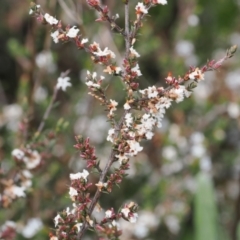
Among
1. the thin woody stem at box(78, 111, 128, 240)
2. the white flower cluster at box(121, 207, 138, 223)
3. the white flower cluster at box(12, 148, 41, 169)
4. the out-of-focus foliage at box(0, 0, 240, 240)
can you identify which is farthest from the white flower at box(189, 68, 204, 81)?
the out-of-focus foliage at box(0, 0, 240, 240)

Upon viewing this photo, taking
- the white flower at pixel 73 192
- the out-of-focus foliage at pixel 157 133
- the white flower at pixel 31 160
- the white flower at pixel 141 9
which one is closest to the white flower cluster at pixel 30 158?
the white flower at pixel 31 160

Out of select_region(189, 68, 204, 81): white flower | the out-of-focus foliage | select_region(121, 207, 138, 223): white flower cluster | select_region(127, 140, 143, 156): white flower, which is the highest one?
the out-of-focus foliage

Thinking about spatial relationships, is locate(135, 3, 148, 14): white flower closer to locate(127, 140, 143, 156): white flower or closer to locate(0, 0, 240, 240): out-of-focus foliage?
locate(127, 140, 143, 156): white flower

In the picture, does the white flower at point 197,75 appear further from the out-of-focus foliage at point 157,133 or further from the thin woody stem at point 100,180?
the out-of-focus foliage at point 157,133

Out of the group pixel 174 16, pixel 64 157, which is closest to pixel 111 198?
pixel 64 157

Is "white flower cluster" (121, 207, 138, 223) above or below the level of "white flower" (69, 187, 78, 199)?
below

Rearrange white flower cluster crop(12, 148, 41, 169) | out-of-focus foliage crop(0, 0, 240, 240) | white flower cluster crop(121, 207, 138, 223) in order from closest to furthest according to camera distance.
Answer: white flower cluster crop(121, 207, 138, 223), white flower cluster crop(12, 148, 41, 169), out-of-focus foliage crop(0, 0, 240, 240)

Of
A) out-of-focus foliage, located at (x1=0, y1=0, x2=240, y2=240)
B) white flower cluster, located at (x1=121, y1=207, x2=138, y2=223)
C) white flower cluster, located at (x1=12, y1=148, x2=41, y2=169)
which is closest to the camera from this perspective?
white flower cluster, located at (x1=121, y1=207, x2=138, y2=223)

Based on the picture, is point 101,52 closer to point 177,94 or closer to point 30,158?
point 177,94
